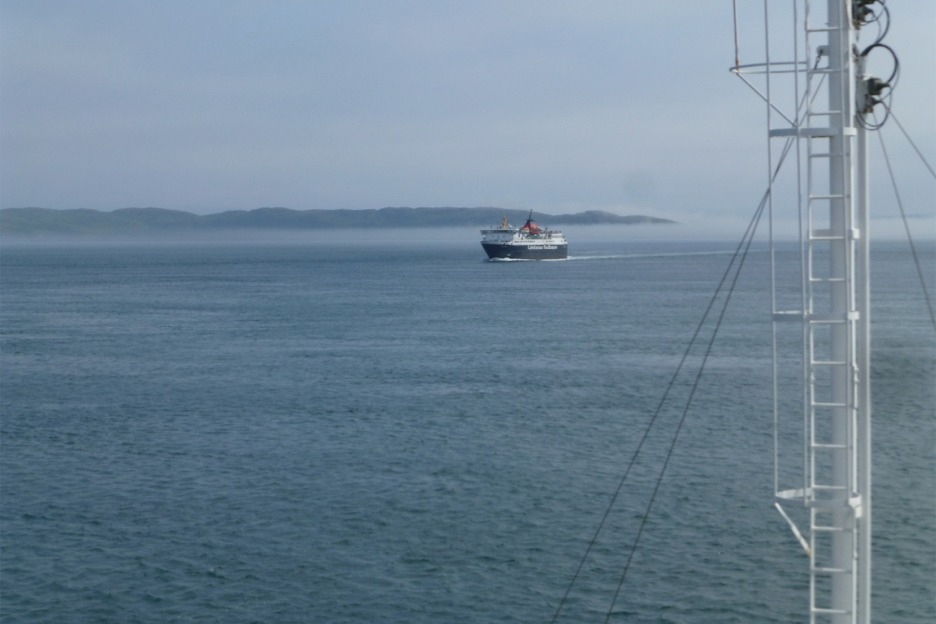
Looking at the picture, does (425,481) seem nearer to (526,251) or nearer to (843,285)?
(843,285)

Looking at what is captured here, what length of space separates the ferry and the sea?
250 ft

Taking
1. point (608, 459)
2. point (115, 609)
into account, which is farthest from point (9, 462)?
point (608, 459)

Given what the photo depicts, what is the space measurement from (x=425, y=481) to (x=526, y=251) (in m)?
105

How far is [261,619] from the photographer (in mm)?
15430

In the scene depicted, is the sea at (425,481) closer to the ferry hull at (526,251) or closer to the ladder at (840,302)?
the ladder at (840,302)

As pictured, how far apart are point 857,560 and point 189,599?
41.3 feet

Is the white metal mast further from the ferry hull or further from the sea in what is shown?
the ferry hull

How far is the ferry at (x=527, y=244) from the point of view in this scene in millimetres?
125875

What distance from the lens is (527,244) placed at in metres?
126

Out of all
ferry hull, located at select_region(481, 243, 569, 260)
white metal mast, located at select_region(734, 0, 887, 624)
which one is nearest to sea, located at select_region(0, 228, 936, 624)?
white metal mast, located at select_region(734, 0, 887, 624)

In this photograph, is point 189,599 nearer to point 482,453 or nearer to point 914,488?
point 482,453

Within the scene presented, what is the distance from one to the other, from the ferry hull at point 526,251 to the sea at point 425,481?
76.1m

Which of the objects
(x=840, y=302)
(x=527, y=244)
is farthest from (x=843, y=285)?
(x=527, y=244)

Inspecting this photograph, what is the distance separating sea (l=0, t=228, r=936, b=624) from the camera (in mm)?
16094
